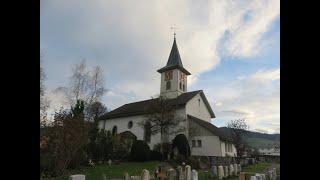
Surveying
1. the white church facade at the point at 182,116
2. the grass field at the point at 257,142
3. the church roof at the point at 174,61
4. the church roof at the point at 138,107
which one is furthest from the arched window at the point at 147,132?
the grass field at the point at 257,142

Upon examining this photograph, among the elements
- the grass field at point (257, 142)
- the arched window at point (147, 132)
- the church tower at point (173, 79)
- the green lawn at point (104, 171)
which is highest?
the church tower at point (173, 79)

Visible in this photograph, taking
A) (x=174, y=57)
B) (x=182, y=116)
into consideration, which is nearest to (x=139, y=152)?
(x=182, y=116)

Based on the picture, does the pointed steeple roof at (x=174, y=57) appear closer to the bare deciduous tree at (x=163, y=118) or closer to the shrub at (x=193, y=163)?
the bare deciduous tree at (x=163, y=118)

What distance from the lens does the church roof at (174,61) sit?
41.0 meters

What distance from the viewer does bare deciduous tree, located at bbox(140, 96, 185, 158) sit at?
102 ft

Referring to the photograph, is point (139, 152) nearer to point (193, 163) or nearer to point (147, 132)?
point (193, 163)

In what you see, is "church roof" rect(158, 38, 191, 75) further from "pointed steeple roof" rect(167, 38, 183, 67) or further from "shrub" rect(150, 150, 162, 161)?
"shrub" rect(150, 150, 162, 161)

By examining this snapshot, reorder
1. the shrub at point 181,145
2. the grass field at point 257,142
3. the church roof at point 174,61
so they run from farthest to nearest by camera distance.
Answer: the grass field at point 257,142 → the church roof at point 174,61 → the shrub at point 181,145

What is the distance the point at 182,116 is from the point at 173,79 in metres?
7.76

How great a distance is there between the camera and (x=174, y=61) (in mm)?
42906

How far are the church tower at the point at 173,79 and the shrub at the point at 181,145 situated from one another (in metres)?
10.0

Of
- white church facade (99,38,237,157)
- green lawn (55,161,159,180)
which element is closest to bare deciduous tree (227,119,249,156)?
white church facade (99,38,237,157)

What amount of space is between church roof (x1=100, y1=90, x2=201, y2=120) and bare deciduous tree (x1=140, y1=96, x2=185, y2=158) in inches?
46.1
